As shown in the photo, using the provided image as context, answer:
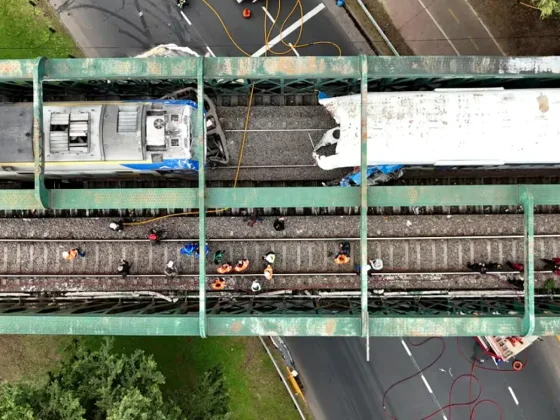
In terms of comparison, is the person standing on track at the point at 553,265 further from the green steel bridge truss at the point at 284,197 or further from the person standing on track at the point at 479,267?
the green steel bridge truss at the point at 284,197

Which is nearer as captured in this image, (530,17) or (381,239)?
(381,239)

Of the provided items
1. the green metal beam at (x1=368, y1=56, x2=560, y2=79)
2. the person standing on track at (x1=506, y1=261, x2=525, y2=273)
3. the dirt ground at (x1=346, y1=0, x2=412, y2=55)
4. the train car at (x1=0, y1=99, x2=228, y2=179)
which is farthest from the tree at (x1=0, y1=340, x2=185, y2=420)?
the dirt ground at (x1=346, y1=0, x2=412, y2=55)

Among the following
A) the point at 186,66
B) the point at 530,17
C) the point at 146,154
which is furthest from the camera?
the point at 530,17

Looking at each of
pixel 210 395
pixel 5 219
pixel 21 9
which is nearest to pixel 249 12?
pixel 21 9

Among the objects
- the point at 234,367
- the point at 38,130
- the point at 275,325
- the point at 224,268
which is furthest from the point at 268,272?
the point at 38,130

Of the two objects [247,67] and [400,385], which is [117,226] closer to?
[247,67]

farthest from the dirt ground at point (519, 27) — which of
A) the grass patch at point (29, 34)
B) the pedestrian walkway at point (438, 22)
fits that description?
the grass patch at point (29, 34)

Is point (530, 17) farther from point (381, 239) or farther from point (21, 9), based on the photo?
point (21, 9)
